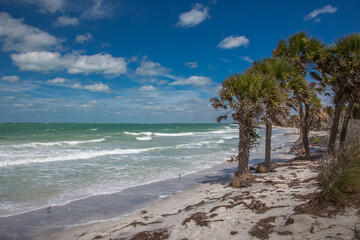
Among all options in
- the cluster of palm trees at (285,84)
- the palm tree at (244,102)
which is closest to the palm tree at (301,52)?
the cluster of palm trees at (285,84)

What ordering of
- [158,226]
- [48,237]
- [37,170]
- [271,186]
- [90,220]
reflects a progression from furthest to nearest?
[37,170]
[271,186]
[90,220]
[48,237]
[158,226]

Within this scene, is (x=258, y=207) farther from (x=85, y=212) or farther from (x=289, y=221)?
(x=85, y=212)

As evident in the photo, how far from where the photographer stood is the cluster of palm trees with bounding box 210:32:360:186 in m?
8.23

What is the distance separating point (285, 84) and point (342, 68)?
2276mm

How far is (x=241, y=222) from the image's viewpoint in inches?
187

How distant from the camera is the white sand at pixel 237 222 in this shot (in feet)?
12.7

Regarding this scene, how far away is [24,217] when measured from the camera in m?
7.20

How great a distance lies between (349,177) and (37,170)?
50.1 ft

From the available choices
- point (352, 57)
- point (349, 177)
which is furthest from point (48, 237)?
point (352, 57)

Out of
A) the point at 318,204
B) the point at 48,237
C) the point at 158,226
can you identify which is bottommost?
the point at 48,237

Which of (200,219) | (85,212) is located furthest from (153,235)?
(85,212)

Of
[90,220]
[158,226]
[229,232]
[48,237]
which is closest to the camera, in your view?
[229,232]

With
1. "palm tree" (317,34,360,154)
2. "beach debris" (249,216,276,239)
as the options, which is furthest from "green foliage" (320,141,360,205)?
"palm tree" (317,34,360,154)

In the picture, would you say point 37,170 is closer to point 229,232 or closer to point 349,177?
point 229,232
